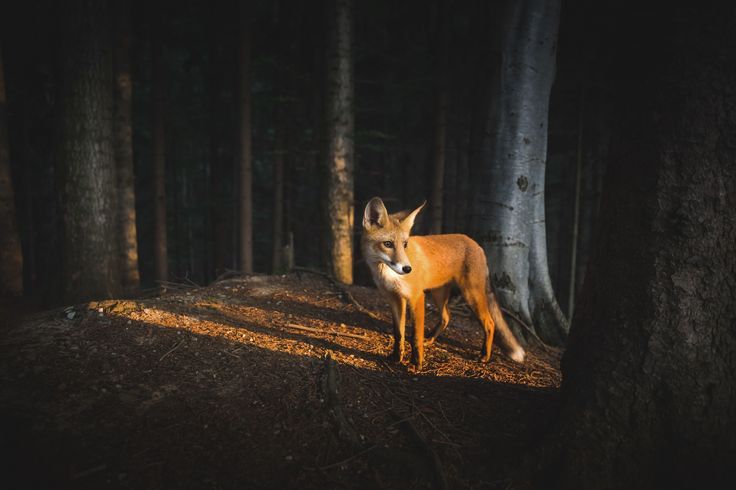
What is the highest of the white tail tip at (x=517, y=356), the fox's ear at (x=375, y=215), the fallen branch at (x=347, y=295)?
the fox's ear at (x=375, y=215)

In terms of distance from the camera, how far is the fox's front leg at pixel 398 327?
4414mm

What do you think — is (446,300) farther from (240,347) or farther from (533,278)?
(240,347)

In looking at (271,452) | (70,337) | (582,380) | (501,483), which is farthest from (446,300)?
(70,337)

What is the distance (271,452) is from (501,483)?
1.67 m

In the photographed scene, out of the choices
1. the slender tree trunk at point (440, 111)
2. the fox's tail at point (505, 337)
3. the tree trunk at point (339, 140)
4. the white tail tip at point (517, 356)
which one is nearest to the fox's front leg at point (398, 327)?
the fox's tail at point (505, 337)

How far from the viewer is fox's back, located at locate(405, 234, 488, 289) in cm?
464

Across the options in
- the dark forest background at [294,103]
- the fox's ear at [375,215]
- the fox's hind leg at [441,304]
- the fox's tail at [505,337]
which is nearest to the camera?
the fox's ear at [375,215]

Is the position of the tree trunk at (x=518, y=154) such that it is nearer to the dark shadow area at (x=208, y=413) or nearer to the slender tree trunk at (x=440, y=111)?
the dark shadow area at (x=208, y=413)

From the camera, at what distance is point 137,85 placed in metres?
18.2

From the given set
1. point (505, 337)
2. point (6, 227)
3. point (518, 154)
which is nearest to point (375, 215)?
point (505, 337)

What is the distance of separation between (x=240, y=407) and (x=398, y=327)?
2.01 metres

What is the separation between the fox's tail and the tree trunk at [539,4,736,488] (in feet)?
7.34

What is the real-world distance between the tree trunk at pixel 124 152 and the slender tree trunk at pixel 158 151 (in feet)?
9.87

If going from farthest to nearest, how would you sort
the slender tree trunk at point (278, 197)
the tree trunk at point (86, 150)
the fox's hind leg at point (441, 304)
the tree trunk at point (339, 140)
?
the slender tree trunk at point (278, 197), the tree trunk at point (339, 140), the tree trunk at point (86, 150), the fox's hind leg at point (441, 304)
